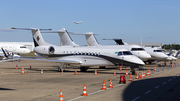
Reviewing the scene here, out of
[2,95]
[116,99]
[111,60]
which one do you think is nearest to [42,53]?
[111,60]

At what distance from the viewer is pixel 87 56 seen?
2981 centimetres

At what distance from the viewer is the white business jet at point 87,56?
27.1 metres

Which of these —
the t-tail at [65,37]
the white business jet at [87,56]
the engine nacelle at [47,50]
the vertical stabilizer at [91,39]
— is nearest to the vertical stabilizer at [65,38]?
the t-tail at [65,37]

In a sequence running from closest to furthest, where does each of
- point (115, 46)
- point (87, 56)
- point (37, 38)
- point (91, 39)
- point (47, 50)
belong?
point (87, 56) → point (47, 50) → point (115, 46) → point (37, 38) → point (91, 39)

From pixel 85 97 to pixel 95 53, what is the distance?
1652 centimetres

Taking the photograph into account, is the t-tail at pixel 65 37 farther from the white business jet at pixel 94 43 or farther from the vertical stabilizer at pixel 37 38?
the vertical stabilizer at pixel 37 38

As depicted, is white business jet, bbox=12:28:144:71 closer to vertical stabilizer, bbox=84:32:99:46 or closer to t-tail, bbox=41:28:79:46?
t-tail, bbox=41:28:79:46

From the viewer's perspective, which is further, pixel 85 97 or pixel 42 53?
pixel 42 53

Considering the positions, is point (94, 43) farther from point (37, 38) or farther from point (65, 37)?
point (37, 38)

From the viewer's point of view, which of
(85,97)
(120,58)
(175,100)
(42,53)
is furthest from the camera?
(42,53)

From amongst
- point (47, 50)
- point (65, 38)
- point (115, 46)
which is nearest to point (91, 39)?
point (65, 38)

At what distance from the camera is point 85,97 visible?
12781 mm

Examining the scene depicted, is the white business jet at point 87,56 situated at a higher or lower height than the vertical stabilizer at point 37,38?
lower

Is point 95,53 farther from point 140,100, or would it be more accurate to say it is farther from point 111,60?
point 140,100
